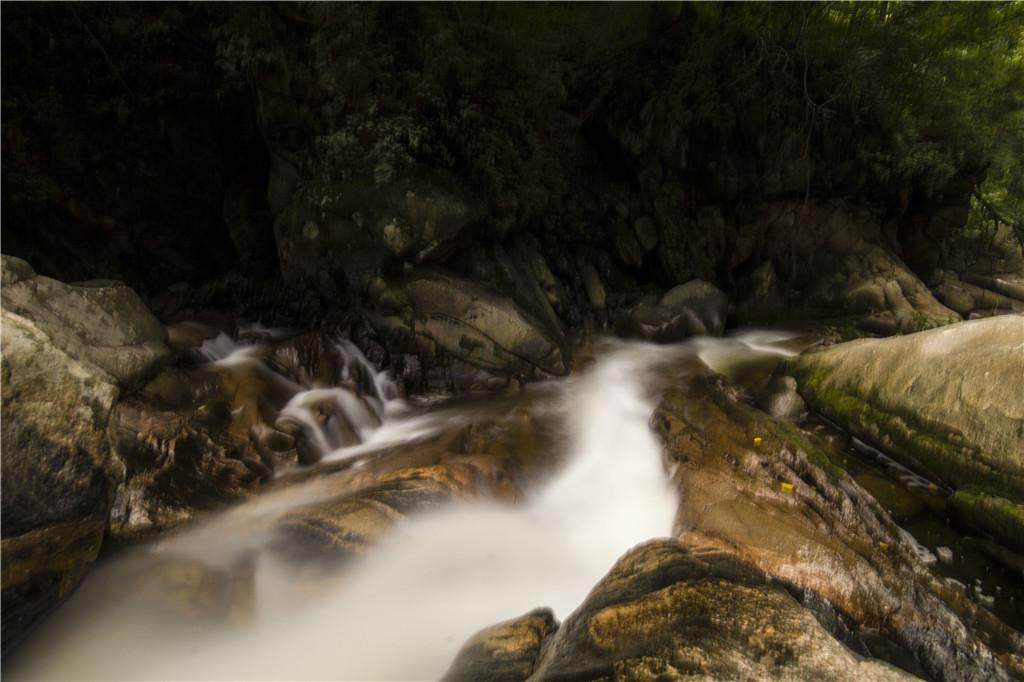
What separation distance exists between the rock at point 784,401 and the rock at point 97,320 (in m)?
6.95

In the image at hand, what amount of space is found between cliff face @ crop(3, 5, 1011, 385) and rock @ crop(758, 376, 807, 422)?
10.5ft

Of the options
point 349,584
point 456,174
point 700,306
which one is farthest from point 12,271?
point 700,306

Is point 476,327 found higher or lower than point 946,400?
higher

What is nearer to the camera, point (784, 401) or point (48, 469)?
point (48, 469)

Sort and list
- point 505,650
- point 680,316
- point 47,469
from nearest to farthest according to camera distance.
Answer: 1. point 47,469
2. point 505,650
3. point 680,316

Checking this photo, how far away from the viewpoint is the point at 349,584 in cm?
383

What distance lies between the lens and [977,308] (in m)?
13.7

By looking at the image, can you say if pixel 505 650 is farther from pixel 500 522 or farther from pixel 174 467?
pixel 174 467

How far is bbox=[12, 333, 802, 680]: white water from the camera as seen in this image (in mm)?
3232

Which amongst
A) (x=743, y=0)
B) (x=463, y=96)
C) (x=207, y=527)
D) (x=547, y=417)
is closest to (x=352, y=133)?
(x=463, y=96)

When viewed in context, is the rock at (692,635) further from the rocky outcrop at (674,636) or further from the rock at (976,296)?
the rock at (976,296)

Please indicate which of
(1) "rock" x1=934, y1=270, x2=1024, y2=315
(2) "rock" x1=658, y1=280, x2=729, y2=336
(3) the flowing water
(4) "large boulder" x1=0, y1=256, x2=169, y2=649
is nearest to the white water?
(3) the flowing water

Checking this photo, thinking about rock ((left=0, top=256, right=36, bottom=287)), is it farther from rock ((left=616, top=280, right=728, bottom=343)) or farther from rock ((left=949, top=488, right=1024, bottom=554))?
rock ((left=616, top=280, right=728, bottom=343))

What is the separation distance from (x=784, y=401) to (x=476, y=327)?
4405 mm
